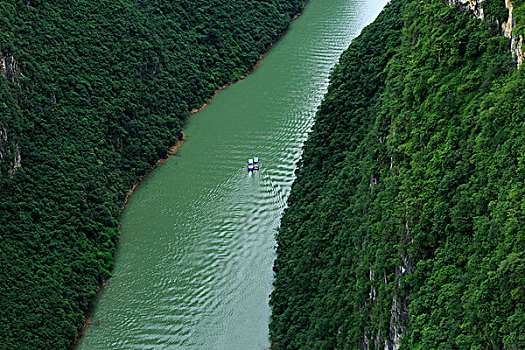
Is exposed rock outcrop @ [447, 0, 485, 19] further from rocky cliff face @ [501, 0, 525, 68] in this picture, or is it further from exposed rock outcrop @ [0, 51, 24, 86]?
exposed rock outcrop @ [0, 51, 24, 86]

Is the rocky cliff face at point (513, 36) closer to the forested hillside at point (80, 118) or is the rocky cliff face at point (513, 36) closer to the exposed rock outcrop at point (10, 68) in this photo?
the forested hillside at point (80, 118)

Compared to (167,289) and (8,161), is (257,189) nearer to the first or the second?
(167,289)

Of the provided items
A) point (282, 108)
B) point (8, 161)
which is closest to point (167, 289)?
point (8, 161)

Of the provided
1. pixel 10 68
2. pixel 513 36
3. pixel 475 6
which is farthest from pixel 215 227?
pixel 513 36

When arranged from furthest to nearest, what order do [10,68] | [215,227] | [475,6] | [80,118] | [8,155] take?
[80,118]
[10,68]
[215,227]
[8,155]
[475,6]

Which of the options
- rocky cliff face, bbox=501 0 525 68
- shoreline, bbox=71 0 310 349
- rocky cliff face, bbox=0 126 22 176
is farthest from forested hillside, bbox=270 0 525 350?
rocky cliff face, bbox=0 126 22 176

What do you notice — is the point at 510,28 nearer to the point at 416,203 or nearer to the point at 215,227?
the point at 416,203
